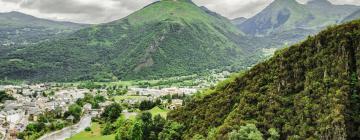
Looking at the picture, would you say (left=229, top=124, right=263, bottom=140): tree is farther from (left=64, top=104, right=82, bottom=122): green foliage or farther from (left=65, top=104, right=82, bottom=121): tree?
(left=65, top=104, right=82, bottom=121): tree

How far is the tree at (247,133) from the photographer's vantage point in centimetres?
5120

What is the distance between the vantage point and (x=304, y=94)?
179 ft

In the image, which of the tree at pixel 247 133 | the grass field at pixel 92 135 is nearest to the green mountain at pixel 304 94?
the tree at pixel 247 133

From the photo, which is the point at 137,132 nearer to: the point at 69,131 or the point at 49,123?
the point at 69,131

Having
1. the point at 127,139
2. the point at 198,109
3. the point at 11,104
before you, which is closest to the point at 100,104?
the point at 11,104

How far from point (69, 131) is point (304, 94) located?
94056mm

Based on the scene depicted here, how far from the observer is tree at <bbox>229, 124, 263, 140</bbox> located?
51.2 m

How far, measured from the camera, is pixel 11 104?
618 ft

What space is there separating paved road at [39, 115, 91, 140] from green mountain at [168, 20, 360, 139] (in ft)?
218

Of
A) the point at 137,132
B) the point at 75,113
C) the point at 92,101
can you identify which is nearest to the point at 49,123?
Result: the point at 75,113

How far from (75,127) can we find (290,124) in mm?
99889

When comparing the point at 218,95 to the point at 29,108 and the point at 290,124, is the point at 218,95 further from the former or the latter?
the point at 29,108

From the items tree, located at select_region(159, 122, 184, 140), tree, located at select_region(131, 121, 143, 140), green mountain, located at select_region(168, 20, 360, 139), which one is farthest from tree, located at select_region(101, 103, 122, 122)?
green mountain, located at select_region(168, 20, 360, 139)

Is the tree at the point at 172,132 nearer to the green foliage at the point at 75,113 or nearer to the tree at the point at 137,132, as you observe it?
the tree at the point at 137,132
